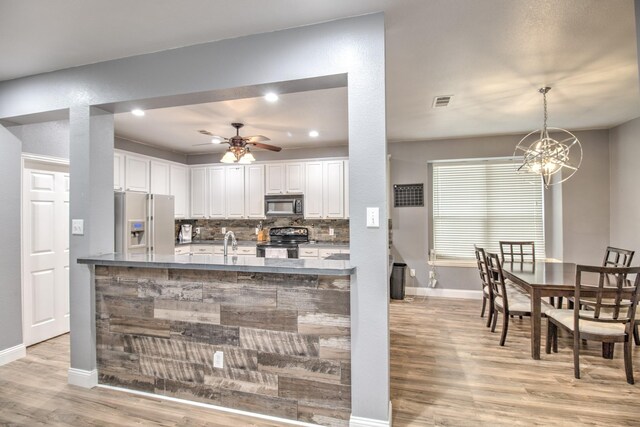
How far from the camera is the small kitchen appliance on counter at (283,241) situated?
5.36 meters

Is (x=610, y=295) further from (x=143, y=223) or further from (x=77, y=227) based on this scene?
(x=143, y=223)

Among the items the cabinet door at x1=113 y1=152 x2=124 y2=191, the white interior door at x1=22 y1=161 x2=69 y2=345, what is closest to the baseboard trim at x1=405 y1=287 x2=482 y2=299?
the cabinet door at x1=113 y1=152 x2=124 y2=191

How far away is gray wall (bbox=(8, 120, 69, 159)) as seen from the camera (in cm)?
333

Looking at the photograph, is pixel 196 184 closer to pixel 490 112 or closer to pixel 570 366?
pixel 490 112

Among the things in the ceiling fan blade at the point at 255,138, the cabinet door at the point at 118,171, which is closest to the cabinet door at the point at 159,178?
the cabinet door at the point at 118,171

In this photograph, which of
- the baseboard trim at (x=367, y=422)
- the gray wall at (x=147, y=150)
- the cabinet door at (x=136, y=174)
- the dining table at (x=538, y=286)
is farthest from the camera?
the gray wall at (x=147, y=150)

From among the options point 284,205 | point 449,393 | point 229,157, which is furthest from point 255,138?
point 449,393

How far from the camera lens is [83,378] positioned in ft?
8.56

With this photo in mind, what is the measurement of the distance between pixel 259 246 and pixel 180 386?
309 cm

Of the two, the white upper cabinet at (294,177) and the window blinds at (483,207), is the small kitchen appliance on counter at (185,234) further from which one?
the window blinds at (483,207)

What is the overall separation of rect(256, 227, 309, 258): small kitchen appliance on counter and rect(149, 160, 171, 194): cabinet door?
1.87 m

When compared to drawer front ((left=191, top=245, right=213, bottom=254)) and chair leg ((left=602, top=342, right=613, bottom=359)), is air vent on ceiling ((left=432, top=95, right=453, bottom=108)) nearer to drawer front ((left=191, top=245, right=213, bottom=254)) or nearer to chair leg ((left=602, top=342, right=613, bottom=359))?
chair leg ((left=602, top=342, right=613, bottom=359))

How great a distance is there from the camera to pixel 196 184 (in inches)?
242

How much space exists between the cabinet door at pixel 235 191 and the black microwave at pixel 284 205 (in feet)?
1.65
